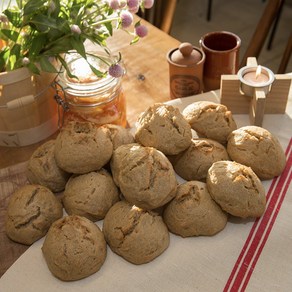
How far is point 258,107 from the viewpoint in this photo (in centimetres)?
101

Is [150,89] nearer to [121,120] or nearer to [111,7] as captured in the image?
[121,120]

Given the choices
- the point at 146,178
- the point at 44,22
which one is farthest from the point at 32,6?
the point at 146,178

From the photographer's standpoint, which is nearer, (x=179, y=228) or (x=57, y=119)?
(x=179, y=228)

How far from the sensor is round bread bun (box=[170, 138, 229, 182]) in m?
0.91

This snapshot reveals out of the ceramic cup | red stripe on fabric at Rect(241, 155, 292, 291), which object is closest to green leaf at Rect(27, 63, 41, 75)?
the ceramic cup

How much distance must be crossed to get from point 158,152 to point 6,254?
0.36 metres

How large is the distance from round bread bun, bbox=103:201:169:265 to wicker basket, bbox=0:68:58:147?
33cm

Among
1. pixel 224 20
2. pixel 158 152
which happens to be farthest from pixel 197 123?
pixel 224 20

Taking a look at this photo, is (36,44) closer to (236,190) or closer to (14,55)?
(14,55)

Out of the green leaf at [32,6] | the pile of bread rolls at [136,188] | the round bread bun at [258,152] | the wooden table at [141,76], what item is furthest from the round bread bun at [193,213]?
the green leaf at [32,6]

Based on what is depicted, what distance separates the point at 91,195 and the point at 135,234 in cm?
12

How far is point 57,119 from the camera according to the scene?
112 centimetres

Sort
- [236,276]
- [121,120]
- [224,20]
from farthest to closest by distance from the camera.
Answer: [224,20] → [121,120] → [236,276]

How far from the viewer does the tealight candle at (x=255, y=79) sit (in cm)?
103
